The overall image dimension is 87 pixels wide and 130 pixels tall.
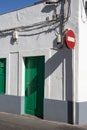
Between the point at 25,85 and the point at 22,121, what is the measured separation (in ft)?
6.95

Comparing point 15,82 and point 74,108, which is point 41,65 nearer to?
point 15,82

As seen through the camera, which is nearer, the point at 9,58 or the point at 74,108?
the point at 74,108

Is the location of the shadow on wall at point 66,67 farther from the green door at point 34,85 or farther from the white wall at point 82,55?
the green door at point 34,85

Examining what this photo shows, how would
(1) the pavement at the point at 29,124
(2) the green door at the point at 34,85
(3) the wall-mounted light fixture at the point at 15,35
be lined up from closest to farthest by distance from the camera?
(1) the pavement at the point at 29,124 → (2) the green door at the point at 34,85 → (3) the wall-mounted light fixture at the point at 15,35

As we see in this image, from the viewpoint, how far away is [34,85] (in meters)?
12.9

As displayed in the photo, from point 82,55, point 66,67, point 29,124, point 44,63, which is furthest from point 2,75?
point 82,55

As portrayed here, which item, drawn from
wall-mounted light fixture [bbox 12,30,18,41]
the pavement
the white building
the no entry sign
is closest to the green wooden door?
the white building

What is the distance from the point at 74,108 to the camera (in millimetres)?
10914

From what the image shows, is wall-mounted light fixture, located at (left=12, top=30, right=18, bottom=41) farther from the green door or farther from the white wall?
the white wall

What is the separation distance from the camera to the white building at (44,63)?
11.1m

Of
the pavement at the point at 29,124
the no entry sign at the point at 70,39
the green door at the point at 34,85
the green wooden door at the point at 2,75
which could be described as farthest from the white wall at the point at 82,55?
the green wooden door at the point at 2,75

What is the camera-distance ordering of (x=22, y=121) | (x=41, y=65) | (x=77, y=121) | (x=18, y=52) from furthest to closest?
(x=18, y=52), (x=41, y=65), (x=22, y=121), (x=77, y=121)

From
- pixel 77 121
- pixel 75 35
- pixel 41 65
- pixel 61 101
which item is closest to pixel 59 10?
pixel 75 35

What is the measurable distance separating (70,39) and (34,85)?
311cm
